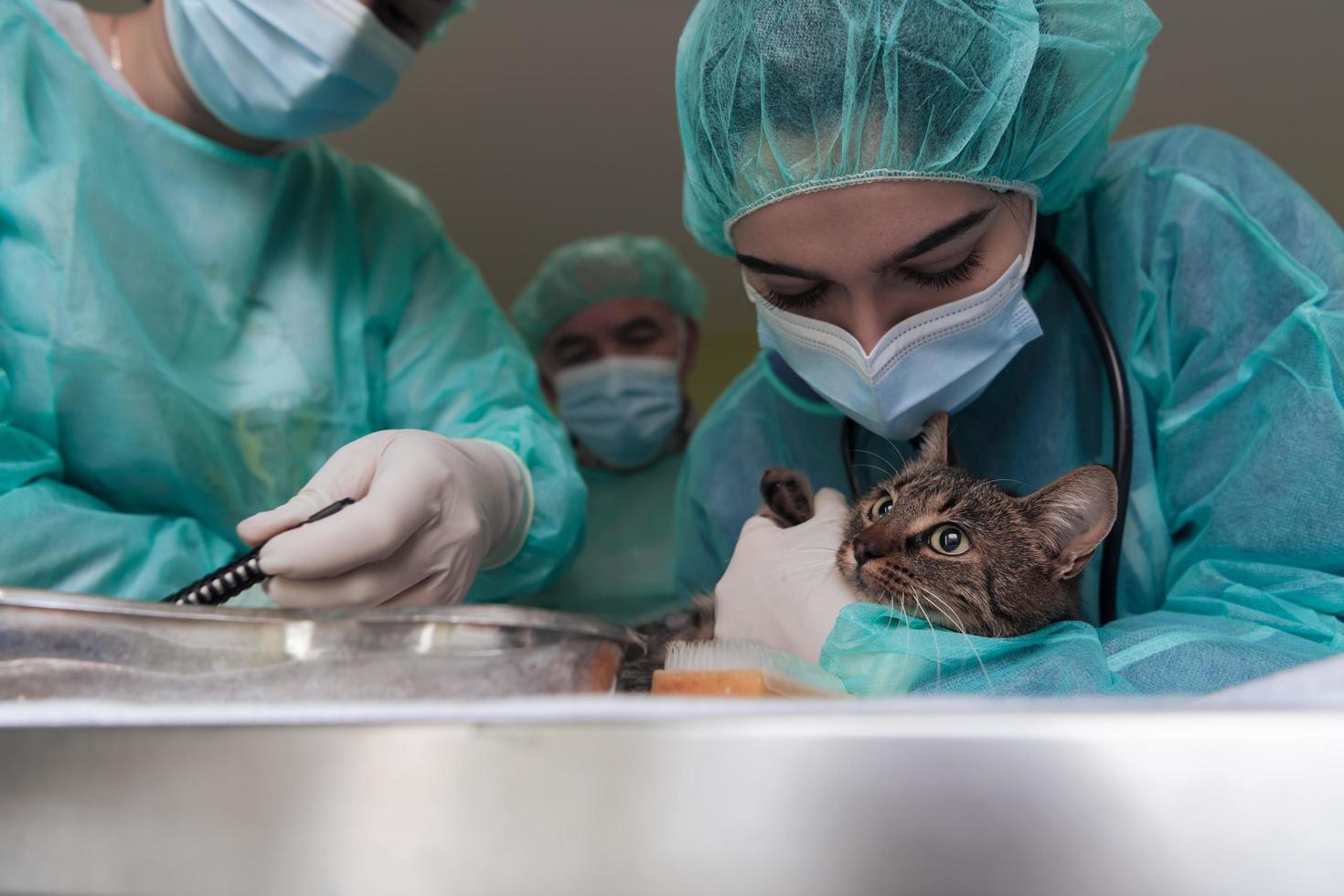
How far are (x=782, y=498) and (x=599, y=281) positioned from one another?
3.98 feet

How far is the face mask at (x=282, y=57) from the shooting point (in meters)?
1.08

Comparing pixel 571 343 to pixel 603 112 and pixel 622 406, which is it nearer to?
pixel 622 406

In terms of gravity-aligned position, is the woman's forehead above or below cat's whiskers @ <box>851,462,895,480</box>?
above

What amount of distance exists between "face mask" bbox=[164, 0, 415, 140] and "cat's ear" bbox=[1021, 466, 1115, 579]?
3.22ft

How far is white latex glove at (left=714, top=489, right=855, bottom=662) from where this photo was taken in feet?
2.81

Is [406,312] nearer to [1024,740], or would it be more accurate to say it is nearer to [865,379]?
[865,379]

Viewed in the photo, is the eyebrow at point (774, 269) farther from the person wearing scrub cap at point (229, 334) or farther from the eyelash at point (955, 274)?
the person wearing scrub cap at point (229, 334)

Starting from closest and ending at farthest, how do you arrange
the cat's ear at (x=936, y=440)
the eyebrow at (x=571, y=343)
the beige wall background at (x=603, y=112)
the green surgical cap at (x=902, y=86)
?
1. the green surgical cap at (x=902, y=86)
2. the cat's ear at (x=936, y=440)
3. the beige wall background at (x=603, y=112)
4. the eyebrow at (x=571, y=343)

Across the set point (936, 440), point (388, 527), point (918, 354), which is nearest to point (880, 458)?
point (936, 440)

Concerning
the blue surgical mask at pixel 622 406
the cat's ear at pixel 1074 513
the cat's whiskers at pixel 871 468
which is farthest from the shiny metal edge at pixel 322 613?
the blue surgical mask at pixel 622 406

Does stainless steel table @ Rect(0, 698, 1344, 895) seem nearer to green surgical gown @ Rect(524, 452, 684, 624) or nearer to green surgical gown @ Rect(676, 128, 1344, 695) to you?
green surgical gown @ Rect(676, 128, 1344, 695)

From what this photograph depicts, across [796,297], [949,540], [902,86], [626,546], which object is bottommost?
[626,546]

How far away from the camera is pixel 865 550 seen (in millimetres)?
869

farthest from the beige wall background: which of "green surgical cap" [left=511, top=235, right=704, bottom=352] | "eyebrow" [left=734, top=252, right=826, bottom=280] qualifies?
"eyebrow" [left=734, top=252, right=826, bottom=280]
